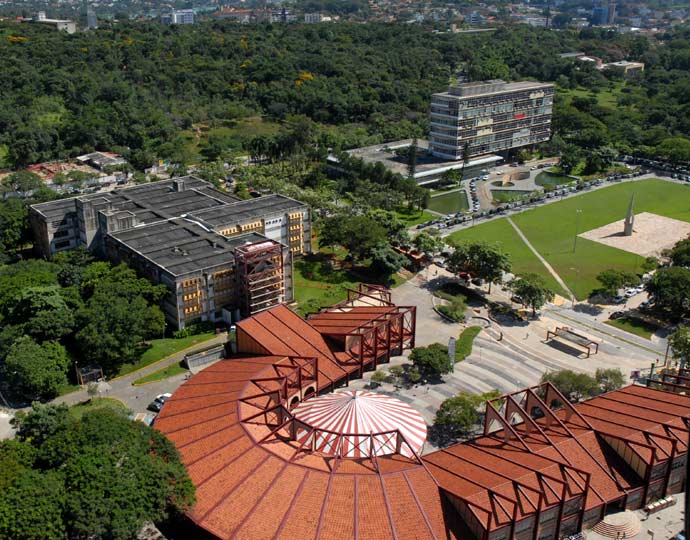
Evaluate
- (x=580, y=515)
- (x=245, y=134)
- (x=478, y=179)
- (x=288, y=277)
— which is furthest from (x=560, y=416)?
(x=245, y=134)

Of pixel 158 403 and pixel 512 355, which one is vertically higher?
pixel 512 355

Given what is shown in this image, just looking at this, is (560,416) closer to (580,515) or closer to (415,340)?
(580,515)

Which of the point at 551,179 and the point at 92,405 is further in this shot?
the point at 551,179

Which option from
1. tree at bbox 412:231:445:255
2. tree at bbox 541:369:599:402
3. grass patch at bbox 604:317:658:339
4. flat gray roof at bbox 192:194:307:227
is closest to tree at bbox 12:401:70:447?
flat gray roof at bbox 192:194:307:227

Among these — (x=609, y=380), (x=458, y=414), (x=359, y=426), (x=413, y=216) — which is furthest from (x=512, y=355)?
(x=413, y=216)

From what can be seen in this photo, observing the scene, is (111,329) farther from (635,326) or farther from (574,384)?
(635,326)
